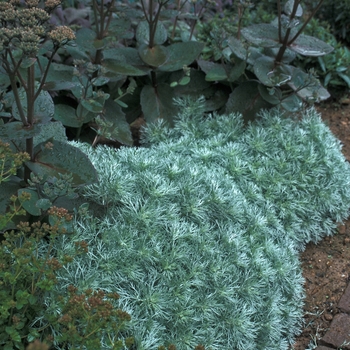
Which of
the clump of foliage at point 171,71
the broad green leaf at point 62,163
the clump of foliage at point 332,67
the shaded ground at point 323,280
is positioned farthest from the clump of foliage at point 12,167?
the clump of foliage at point 332,67

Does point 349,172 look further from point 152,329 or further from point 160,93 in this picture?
point 152,329

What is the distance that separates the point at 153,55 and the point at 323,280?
4.95 feet

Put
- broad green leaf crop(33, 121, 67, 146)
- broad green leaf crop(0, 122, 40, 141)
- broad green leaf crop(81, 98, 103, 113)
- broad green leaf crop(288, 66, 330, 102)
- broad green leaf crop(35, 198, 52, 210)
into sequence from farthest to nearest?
broad green leaf crop(288, 66, 330, 102), broad green leaf crop(81, 98, 103, 113), broad green leaf crop(33, 121, 67, 146), broad green leaf crop(0, 122, 40, 141), broad green leaf crop(35, 198, 52, 210)

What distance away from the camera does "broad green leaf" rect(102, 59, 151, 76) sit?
10.3 feet

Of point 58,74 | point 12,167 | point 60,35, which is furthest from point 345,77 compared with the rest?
point 12,167

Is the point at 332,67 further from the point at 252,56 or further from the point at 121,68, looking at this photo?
the point at 121,68

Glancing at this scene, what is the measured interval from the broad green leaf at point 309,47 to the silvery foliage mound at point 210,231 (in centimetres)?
40

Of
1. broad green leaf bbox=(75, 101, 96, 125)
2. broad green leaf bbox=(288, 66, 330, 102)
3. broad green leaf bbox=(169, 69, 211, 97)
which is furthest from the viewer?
broad green leaf bbox=(169, 69, 211, 97)

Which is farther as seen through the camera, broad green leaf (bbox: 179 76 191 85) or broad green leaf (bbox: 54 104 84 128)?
broad green leaf (bbox: 179 76 191 85)

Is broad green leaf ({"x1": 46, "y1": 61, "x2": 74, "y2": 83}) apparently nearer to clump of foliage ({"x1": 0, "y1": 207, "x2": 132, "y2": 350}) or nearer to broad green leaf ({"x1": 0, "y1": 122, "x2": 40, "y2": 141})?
broad green leaf ({"x1": 0, "y1": 122, "x2": 40, "y2": 141})

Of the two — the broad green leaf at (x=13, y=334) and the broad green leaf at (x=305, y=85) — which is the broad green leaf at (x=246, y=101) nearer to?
the broad green leaf at (x=305, y=85)

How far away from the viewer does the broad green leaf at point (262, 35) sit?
322cm

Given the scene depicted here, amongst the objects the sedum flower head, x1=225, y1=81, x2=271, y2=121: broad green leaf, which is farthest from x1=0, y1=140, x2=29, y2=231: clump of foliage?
x1=225, y1=81, x2=271, y2=121: broad green leaf

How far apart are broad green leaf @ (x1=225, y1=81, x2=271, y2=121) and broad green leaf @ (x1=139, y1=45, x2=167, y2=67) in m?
0.45
